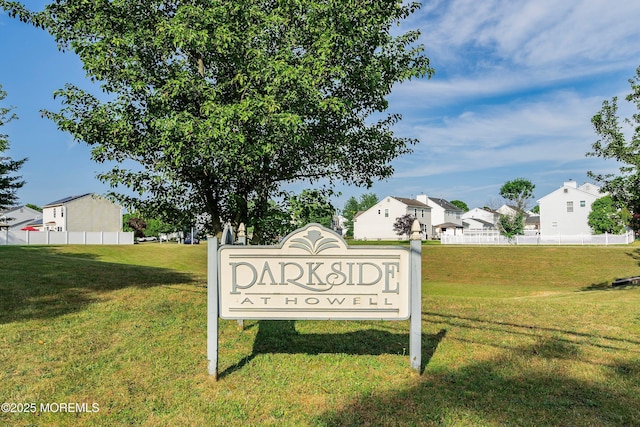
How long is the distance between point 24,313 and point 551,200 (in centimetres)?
6449

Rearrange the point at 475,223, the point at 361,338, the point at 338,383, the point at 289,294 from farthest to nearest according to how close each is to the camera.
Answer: the point at 475,223, the point at 361,338, the point at 289,294, the point at 338,383

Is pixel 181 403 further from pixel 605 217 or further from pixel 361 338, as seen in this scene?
pixel 605 217

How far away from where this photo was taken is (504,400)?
15.2 feet

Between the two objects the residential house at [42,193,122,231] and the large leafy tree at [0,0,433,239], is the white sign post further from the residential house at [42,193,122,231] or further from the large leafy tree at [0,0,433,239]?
the residential house at [42,193,122,231]

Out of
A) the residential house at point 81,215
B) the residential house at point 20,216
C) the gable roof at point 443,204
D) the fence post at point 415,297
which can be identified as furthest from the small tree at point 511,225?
the residential house at point 20,216

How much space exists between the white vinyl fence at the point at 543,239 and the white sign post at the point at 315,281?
4820 cm

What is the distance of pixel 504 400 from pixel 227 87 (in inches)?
284

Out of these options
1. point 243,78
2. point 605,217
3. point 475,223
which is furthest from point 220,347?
point 475,223

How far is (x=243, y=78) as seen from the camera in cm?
781

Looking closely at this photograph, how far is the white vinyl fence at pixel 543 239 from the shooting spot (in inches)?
1766

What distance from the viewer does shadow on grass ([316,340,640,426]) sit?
13.7 feet

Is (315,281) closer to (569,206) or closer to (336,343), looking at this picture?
(336,343)

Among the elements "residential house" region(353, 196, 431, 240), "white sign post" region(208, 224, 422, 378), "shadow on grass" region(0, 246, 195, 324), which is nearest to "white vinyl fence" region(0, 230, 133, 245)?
"shadow on grass" region(0, 246, 195, 324)

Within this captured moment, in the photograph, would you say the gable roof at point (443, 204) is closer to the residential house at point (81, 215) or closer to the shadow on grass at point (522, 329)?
the residential house at point (81, 215)
